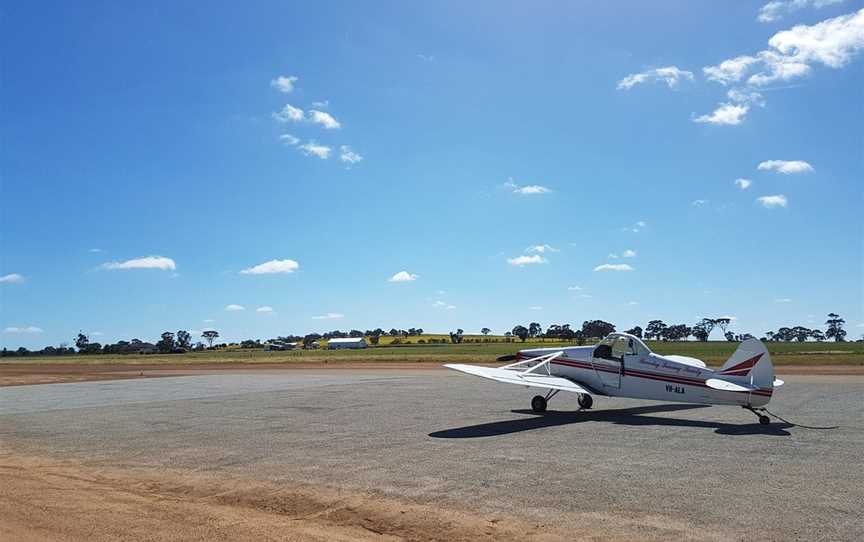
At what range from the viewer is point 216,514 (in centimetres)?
787

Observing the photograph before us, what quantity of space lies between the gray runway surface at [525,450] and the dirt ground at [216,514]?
61 cm

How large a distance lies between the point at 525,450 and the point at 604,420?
5235 millimetres

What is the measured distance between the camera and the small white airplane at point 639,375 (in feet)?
49.8

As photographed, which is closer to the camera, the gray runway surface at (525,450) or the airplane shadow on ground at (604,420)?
the gray runway surface at (525,450)

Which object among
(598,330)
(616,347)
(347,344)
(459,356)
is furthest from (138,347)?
(616,347)

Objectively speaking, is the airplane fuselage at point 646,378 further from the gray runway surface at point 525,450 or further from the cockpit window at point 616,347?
the gray runway surface at point 525,450

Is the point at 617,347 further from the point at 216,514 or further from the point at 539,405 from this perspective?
the point at 216,514

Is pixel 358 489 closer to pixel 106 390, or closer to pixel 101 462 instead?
pixel 101 462

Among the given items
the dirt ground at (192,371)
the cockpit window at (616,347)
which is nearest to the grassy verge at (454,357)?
the dirt ground at (192,371)

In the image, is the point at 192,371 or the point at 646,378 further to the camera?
the point at 192,371

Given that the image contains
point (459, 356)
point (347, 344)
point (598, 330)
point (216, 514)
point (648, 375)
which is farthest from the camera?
point (347, 344)

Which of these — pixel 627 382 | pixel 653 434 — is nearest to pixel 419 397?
pixel 627 382

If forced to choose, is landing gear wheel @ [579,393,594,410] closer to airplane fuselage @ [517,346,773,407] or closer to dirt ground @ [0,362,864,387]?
airplane fuselage @ [517,346,773,407]

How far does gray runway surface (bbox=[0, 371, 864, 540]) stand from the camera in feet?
25.6
